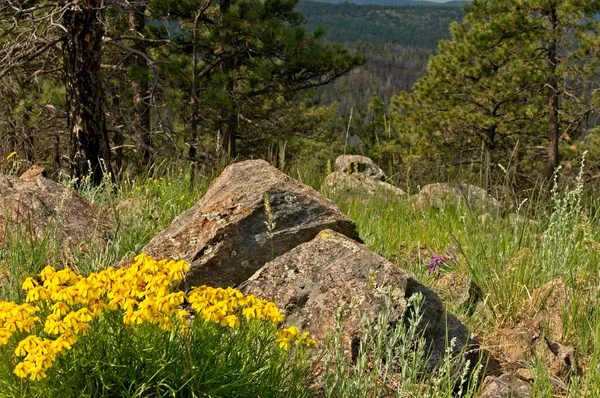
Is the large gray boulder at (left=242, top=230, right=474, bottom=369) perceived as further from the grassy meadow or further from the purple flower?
the purple flower

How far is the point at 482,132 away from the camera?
19.6 metres

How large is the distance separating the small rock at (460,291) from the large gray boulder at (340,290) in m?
0.57

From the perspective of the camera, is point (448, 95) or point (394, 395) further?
point (448, 95)

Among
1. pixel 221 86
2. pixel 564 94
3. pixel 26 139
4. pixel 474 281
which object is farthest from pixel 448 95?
pixel 474 281

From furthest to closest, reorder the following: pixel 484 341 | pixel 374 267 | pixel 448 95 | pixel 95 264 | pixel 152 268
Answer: pixel 448 95
pixel 95 264
pixel 484 341
pixel 374 267
pixel 152 268

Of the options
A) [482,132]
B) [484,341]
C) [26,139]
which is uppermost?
[484,341]

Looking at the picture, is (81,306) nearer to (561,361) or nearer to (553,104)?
(561,361)

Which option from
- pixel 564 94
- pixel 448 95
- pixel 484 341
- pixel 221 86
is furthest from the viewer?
pixel 448 95

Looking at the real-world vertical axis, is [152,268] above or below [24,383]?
above

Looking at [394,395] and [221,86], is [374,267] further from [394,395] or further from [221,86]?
[221,86]

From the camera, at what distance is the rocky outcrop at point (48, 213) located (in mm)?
3916

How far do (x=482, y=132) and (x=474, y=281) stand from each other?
16837 millimetres

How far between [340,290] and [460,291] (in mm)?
1018

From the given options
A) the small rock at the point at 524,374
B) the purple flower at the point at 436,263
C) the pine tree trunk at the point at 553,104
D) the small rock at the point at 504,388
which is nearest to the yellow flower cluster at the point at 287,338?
the small rock at the point at 504,388
